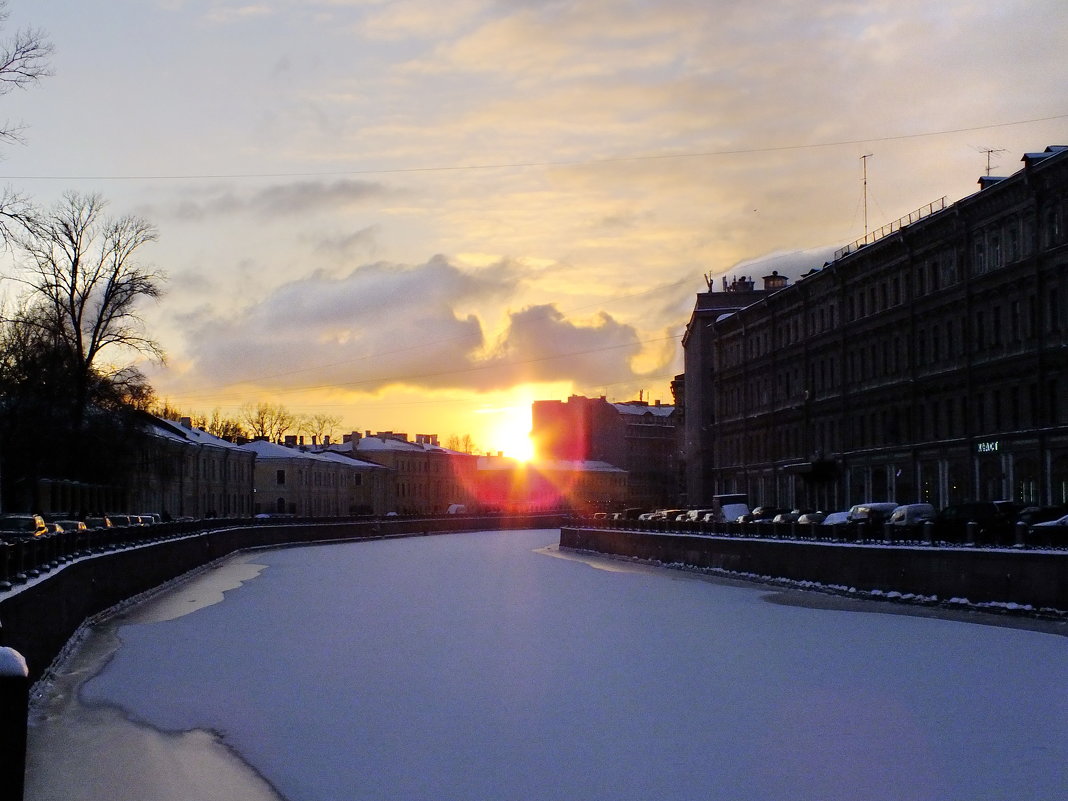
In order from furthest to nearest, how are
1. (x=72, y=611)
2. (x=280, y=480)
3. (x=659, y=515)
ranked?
(x=280, y=480), (x=659, y=515), (x=72, y=611)

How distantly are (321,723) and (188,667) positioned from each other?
7220 mm

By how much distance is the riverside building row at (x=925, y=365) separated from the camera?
190ft

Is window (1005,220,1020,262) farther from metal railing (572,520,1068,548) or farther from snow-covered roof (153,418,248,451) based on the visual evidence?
snow-covered roof (153,418,248,451)

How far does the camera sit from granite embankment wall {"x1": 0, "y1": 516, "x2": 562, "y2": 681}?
72.2ft

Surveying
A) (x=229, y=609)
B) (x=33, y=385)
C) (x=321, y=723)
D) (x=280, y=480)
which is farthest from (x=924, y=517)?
(x=280, y=480)

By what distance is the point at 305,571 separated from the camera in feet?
201

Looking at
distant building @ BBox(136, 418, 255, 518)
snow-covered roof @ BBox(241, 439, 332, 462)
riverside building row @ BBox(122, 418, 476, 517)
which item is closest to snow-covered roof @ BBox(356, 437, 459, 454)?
riverside building row @ BBox(122, 418, 476, 517)

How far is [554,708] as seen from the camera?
21.0 meters

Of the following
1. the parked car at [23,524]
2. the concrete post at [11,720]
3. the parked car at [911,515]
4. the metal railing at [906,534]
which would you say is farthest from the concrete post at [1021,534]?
the parked car at [23,524]

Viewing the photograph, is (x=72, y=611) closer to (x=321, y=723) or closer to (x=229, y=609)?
(x=229, y=609)

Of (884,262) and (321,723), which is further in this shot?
(884,262)

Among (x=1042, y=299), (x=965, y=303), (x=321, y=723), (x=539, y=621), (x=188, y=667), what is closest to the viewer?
(x=321, y=723)

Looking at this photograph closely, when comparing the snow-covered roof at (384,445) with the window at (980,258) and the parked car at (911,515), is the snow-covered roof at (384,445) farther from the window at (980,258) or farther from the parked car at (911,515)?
the parked car at (911,515)

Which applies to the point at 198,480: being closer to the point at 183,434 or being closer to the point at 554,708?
the point at 183,434
